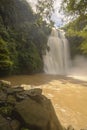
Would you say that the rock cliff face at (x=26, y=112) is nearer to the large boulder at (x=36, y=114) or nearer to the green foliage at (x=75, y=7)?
the large boulder at (x=36, y=114)

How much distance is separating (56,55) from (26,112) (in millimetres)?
32016

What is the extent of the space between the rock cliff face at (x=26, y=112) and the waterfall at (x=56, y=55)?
2760cm

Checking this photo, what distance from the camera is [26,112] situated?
6055 millimetres

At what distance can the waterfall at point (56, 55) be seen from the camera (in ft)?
118

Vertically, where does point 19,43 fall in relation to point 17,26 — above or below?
below

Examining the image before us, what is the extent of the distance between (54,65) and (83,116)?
82.8ft

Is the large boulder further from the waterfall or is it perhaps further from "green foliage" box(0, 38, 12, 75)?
the waterfall

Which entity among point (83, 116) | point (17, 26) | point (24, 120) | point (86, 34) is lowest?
point (83, 116)

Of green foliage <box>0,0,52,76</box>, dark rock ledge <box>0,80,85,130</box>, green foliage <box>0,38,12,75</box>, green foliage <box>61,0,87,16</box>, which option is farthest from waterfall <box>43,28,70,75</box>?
green foliage <box>61,0,87,16</box>

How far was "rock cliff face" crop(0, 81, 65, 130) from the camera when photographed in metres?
5.80

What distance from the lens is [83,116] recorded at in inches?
453

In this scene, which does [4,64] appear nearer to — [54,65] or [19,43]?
[19,43]

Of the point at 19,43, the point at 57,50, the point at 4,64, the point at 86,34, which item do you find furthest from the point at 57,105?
the point at 57,50

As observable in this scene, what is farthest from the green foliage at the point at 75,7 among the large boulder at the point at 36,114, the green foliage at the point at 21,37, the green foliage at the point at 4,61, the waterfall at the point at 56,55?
the waterfall at the point at 56,55
